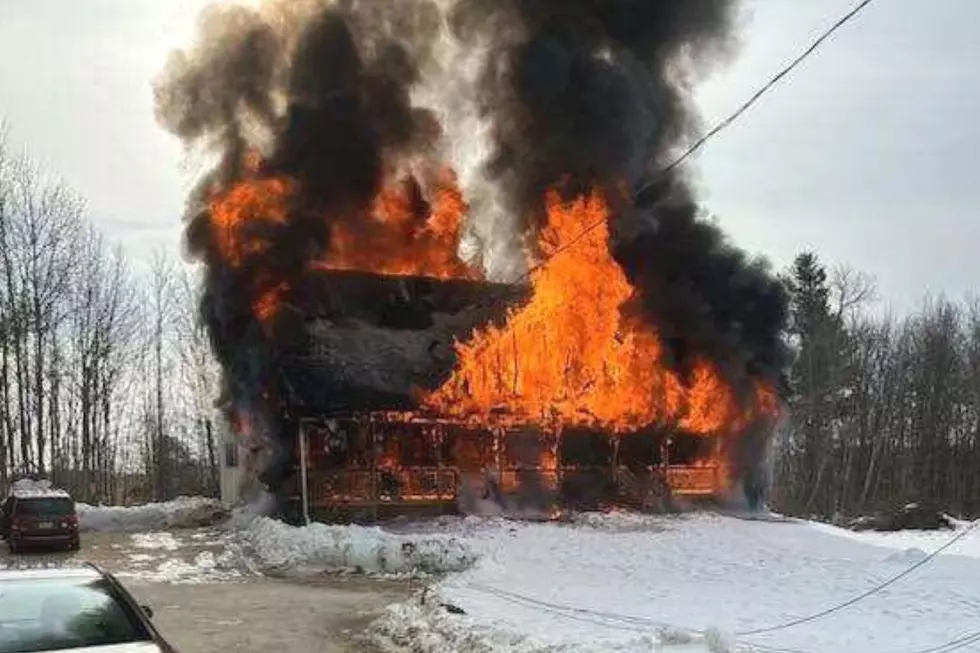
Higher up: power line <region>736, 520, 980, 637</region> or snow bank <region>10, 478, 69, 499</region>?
snow bank <region>10, 478, 69, 499</region>

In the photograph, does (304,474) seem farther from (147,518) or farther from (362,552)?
(147,518)

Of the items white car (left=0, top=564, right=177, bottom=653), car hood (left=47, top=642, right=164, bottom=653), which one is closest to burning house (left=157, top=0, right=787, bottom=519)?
white car (left=0, top=564, right=177, bottom=653)

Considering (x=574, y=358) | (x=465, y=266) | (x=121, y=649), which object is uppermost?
(x=465, y=266)

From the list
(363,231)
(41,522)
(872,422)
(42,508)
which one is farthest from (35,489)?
(872,422)

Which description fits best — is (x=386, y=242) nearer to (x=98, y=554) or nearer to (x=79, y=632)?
(x=98, y=554)

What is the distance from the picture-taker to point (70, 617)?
22.5 ft

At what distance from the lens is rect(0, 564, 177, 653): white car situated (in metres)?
6.58

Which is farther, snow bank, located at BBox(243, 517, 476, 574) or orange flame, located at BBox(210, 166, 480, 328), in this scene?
orange flame, located at BBox(210, 166, 480, 328)

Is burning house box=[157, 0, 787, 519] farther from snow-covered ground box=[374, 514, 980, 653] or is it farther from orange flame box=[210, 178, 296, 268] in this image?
snow-covered ground box=[374, 514, 980, 653]

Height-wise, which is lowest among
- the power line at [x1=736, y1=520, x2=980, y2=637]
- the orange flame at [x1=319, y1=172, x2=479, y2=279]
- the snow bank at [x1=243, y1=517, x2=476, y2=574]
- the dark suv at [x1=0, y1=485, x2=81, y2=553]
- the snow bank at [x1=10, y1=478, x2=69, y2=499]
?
the power line at [x1=736, y1=520, x2=980, y2=637]

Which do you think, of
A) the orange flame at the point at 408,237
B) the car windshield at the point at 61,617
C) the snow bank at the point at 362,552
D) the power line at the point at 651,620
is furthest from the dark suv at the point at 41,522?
the car windshield at the point at 61,617

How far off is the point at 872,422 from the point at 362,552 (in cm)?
4325

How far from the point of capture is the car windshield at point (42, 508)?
82.2 ft

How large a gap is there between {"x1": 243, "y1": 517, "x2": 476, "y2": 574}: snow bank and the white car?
1241 centimetres
